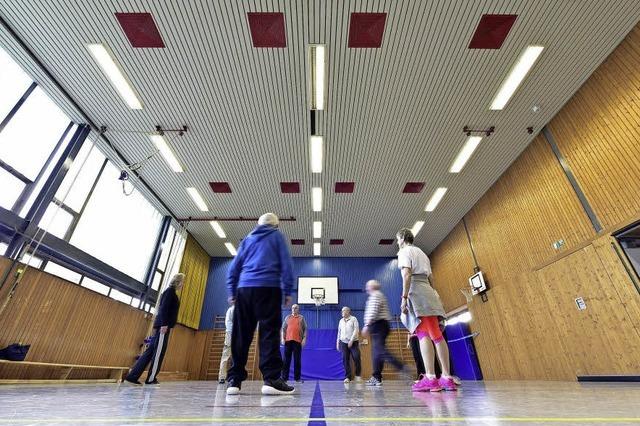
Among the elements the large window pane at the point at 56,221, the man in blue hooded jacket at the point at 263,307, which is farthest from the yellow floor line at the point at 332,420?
the large window pane at the point at 56,221

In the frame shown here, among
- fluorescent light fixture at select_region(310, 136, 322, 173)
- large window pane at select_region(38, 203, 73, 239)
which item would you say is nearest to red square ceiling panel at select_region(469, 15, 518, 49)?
fluorescent light fixture at select_region(310, 136, 322, 173)

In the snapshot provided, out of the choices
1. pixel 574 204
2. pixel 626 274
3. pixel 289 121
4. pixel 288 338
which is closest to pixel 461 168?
pixel 574 204

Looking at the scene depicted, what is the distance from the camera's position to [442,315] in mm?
3199

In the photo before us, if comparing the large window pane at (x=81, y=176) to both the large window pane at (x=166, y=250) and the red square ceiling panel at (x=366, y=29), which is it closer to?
the large window pane at (x=166, y=250)

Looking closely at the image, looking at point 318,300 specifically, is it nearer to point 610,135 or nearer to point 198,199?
point 198,199

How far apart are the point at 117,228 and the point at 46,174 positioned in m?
2.45

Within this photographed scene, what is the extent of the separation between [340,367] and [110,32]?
11604 millimetres

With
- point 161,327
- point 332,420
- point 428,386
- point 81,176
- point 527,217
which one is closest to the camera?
point 332,420

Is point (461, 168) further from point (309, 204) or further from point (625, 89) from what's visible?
point (309, 204)

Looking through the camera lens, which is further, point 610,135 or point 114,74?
point 114,74

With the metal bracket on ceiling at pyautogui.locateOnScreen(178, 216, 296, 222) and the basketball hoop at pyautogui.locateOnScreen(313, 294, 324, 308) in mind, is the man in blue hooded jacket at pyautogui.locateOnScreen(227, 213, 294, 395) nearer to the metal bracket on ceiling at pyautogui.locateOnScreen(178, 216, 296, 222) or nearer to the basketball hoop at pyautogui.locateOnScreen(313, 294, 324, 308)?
the metal bracket on ceiling at pyautogui.locateOnScreen(178, 216, 296, 222)

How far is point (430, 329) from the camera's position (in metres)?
3.14

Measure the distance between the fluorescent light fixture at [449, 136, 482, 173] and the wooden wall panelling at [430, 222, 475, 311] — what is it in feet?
10.9

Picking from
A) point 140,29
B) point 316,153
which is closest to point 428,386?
point 316,153
